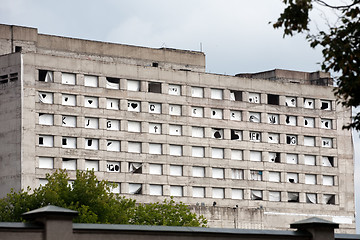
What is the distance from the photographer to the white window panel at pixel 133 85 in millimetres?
121812

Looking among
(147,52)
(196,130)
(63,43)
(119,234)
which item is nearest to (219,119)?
(196,130)

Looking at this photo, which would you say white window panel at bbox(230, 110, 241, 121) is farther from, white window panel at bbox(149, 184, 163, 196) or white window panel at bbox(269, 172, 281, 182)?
white window panel at bbox(149, 184, 163, 196)

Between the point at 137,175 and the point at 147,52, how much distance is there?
1896 cm

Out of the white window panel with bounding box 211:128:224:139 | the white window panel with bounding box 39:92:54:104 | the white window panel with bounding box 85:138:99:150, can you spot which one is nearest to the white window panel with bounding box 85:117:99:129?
the white window panel with bounding box 85:138:99:150

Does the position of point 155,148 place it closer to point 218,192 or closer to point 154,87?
point 154,87

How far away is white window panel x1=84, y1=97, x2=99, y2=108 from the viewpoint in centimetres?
11844

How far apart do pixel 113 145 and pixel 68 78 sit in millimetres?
9522

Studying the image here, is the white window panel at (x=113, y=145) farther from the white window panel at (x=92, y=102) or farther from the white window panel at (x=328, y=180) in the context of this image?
the white window panel at (x=328, y=180)

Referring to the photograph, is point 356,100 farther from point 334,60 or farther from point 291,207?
point 291,207

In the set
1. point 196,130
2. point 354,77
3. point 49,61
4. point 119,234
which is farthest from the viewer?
point 196,130

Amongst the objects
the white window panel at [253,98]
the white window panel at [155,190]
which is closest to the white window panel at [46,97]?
the white window panel at [155,190]

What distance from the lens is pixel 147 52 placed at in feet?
430

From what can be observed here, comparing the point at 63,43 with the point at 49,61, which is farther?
the point at 63,43

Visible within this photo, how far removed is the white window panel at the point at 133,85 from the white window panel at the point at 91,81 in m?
4.21
